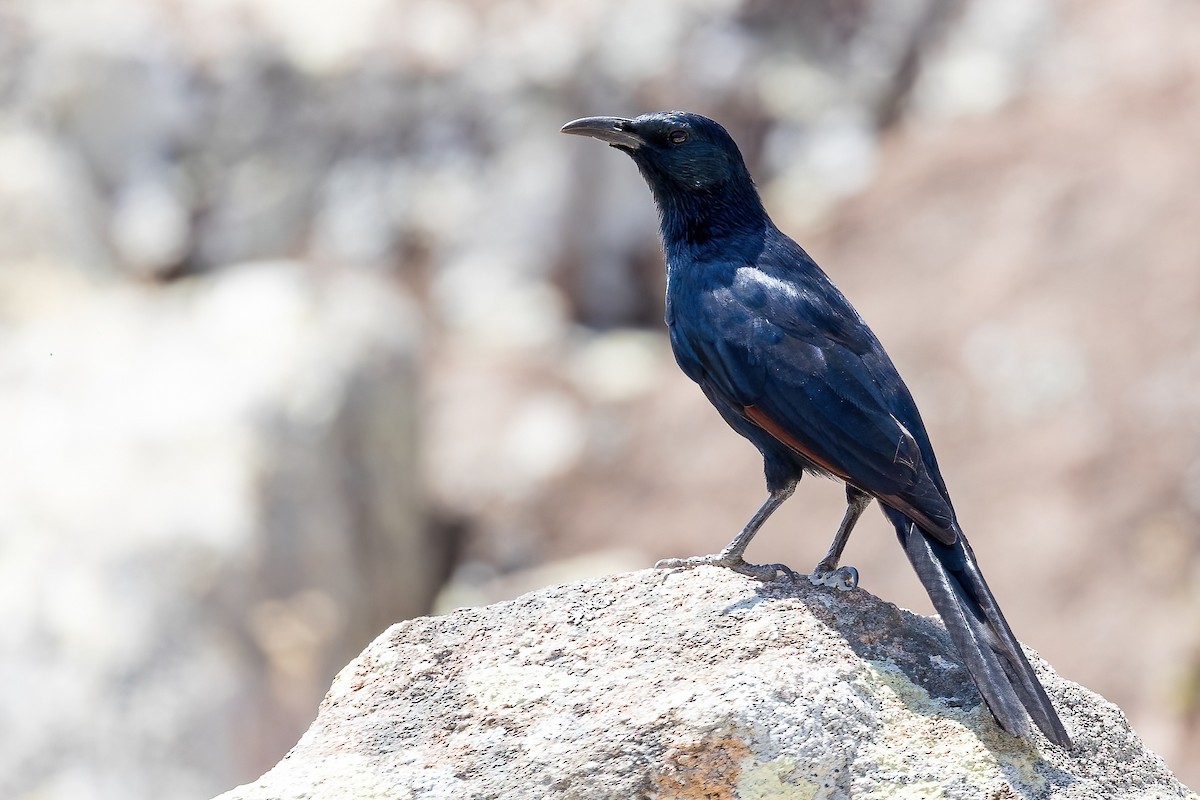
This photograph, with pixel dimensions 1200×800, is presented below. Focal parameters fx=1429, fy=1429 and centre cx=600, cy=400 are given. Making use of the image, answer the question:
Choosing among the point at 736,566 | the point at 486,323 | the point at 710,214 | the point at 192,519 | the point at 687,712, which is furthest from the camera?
the point at 486,323

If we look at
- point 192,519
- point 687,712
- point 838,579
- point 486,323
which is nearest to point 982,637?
point 838,579

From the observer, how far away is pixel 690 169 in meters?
5.70

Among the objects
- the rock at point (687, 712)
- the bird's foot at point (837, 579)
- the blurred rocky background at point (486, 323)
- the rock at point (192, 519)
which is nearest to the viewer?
the rock at point (687, 712)

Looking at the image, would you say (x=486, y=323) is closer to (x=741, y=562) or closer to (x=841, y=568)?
(x=741, y=562)

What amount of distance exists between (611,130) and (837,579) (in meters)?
2.13

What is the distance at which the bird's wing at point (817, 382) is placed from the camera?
4715mm

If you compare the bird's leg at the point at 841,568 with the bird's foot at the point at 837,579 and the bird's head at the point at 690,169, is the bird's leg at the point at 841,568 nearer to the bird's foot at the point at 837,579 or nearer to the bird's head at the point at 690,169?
the bird's foot at the point at 837,579

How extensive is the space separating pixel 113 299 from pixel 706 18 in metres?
9.29

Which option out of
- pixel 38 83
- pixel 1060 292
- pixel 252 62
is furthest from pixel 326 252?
pixel 1060 292

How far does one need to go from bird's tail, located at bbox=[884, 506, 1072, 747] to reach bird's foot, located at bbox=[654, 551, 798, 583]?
16.6 inches

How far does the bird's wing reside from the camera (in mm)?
4715

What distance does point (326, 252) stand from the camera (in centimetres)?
2020

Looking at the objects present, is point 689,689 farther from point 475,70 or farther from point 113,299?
point 475,70

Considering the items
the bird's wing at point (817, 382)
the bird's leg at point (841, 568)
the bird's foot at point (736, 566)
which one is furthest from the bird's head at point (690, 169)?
the bird's foot at point (736, 566)
